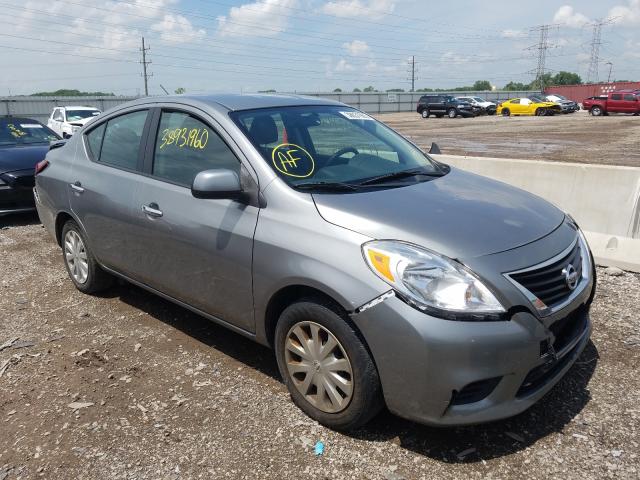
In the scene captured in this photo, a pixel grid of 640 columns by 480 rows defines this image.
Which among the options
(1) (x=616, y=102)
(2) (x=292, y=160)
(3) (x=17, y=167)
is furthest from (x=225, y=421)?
(1) (x=616, y=102)

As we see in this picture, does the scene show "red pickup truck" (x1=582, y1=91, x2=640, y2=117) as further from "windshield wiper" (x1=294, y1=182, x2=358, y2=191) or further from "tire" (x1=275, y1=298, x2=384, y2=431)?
"tire" (x1=275, y1=298, x2=384, y2=431)

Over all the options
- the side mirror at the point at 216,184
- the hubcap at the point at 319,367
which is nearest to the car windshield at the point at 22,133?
the side mirror at the point at 216,184

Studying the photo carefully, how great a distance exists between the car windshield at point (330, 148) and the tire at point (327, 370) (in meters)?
0.76

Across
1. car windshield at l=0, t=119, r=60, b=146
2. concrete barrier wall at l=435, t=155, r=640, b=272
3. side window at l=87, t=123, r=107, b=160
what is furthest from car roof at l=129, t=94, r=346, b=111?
car windshield at l=0, t=119, r=60, b=146

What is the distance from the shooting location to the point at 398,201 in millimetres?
2943

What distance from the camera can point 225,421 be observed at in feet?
9.89

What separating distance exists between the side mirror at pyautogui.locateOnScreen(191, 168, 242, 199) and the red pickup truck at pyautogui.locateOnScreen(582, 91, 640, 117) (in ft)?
141

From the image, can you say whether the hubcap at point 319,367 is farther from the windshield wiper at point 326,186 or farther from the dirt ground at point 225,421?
the windshield wiper at point 326,186

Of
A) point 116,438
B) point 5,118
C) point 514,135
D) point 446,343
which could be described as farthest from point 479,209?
point 514,135

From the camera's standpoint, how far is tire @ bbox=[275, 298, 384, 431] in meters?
2.61

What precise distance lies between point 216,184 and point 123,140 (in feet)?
5.30

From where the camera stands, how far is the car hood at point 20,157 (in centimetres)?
758

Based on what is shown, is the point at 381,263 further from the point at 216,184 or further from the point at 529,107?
the point at 529,107

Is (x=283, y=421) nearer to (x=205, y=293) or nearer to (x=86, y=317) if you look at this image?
(x=205, y=293)
